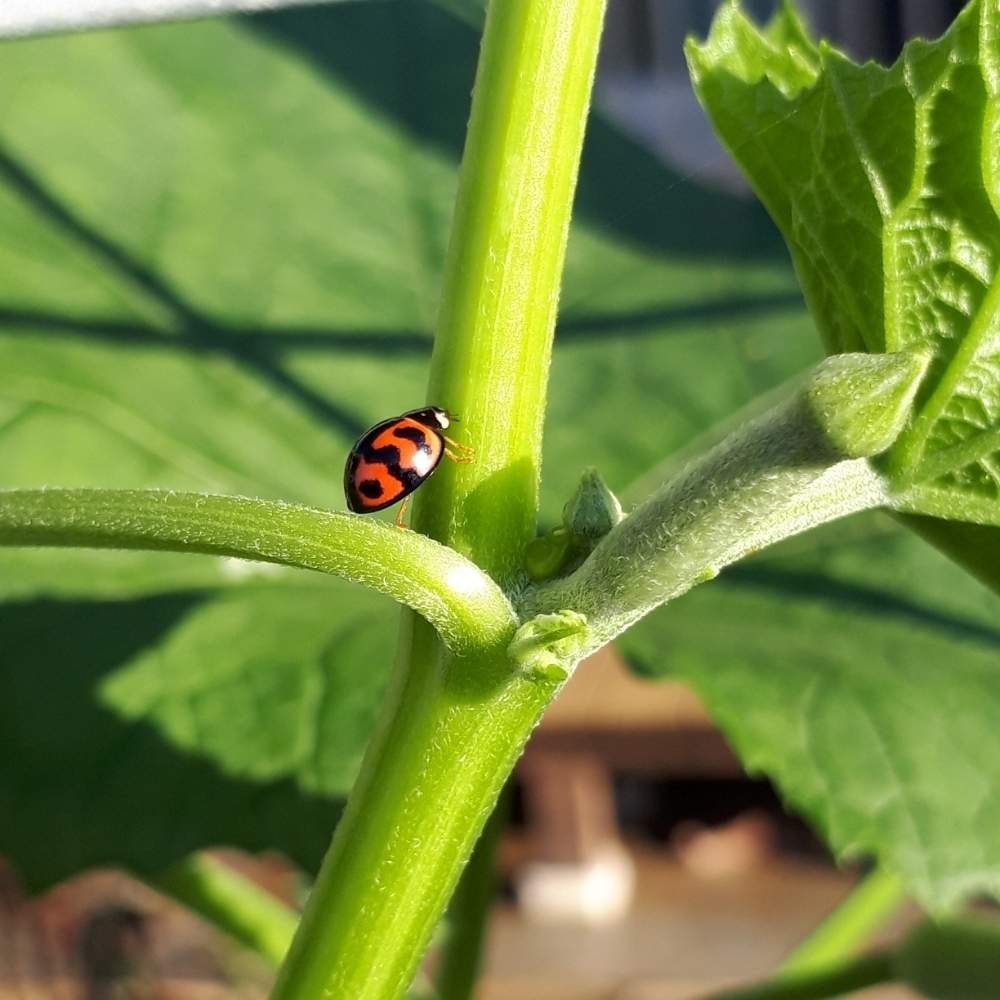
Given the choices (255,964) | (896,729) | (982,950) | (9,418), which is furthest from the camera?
(255,964)

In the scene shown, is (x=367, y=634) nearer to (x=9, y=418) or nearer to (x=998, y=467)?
(x=9, y=418)

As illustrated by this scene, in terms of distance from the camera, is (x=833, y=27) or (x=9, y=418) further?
(x=833, y=27)

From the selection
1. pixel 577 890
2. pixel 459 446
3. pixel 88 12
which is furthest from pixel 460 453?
Answer: pixel 577 890

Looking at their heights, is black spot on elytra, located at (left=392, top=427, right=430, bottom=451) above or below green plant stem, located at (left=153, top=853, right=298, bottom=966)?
above

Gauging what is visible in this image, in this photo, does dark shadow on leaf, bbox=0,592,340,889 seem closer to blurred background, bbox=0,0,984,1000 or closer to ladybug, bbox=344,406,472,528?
blurred background, bbox=0,0,984,1000

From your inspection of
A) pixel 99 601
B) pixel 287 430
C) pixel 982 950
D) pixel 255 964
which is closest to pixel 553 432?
pixel 287 430

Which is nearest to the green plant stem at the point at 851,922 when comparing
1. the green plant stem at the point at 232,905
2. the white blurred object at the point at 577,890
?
the green plant stem at the point at 232,905

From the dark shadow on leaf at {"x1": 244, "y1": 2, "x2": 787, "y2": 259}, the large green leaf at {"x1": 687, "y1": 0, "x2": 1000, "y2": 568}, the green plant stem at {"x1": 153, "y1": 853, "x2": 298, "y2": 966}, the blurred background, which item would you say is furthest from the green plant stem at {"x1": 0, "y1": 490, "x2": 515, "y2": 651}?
the dark shadow on leaf at {"x1": 244, "y1": 2, "x2": 787, "y2": 259}
